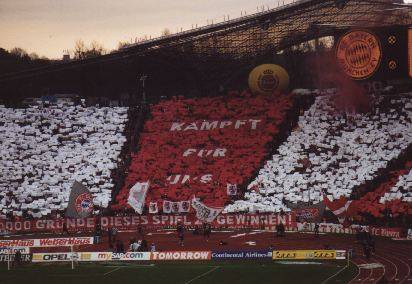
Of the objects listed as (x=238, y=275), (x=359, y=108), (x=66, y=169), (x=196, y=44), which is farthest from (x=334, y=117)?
(x=238, y=275)

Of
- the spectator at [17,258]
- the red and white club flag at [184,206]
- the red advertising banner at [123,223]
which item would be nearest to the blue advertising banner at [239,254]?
the spectator at [17,258]

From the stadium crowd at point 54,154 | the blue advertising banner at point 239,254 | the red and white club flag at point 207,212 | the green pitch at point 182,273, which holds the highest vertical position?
the stadium crowd at point 54,154

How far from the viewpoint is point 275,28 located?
75688mm

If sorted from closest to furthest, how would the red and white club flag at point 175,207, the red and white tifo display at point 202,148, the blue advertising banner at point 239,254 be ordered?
the blue advertising banner at point 239,254 < the red and white club flag at point 175,207 < the red and white tifo display at point 202,148

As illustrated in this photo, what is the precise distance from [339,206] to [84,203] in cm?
1842

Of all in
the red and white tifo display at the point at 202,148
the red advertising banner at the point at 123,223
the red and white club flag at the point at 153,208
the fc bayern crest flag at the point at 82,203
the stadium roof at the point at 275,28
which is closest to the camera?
the fc bayern crest flag at the point at 82,203

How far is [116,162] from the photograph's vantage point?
242ft

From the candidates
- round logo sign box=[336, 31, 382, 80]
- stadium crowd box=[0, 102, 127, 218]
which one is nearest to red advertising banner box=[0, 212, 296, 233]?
stadium crowd box=[0, 102, 127, 218]

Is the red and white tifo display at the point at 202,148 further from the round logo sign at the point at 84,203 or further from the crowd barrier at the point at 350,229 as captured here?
the round logo sign at the point at 84,203

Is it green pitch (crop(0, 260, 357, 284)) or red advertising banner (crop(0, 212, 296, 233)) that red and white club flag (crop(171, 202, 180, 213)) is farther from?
green pitch (crop(0, 260, 357, 284))

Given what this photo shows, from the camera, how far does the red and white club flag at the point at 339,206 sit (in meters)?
53.4

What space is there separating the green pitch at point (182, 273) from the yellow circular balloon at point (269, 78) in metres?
36.4

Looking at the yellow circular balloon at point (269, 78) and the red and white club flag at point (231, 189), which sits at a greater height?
the yellow circular balloon at point (269, 78)

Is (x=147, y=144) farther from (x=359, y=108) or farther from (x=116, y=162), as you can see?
(x=359, y=108)
